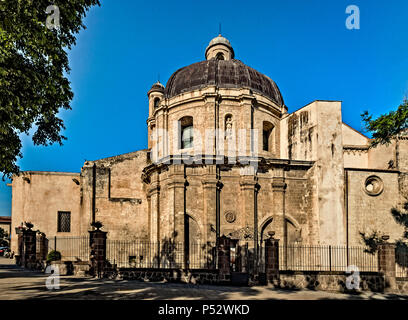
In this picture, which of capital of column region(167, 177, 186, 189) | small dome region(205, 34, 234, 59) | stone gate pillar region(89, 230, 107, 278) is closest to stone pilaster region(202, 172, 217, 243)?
capital of column region(167, 177, 186, 189)

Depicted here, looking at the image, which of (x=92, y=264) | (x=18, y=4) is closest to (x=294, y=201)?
(x=92, y=264)

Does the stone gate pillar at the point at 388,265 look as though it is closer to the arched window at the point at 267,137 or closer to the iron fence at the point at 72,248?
the arched window at the point at 267,137

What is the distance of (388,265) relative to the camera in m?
16.0

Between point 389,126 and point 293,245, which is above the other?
point 389,126

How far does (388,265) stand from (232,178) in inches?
335

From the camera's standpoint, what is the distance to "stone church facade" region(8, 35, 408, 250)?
20.2 metres

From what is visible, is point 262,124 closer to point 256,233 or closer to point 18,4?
point 256,233

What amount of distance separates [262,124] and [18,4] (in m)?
16.4

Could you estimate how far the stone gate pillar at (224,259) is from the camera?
14.8 metres

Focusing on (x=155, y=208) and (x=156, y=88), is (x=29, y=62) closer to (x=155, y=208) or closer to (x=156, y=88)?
(x=155, y=208)

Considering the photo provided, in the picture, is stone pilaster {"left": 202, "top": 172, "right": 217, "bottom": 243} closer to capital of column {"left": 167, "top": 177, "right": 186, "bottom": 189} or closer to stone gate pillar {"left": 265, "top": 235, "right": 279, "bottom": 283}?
capital of column {"left": 167, "top": 177, "right": 186, "bottom": 189}

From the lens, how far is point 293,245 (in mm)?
20438

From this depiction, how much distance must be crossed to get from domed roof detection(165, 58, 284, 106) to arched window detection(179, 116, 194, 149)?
1857 millimetres
